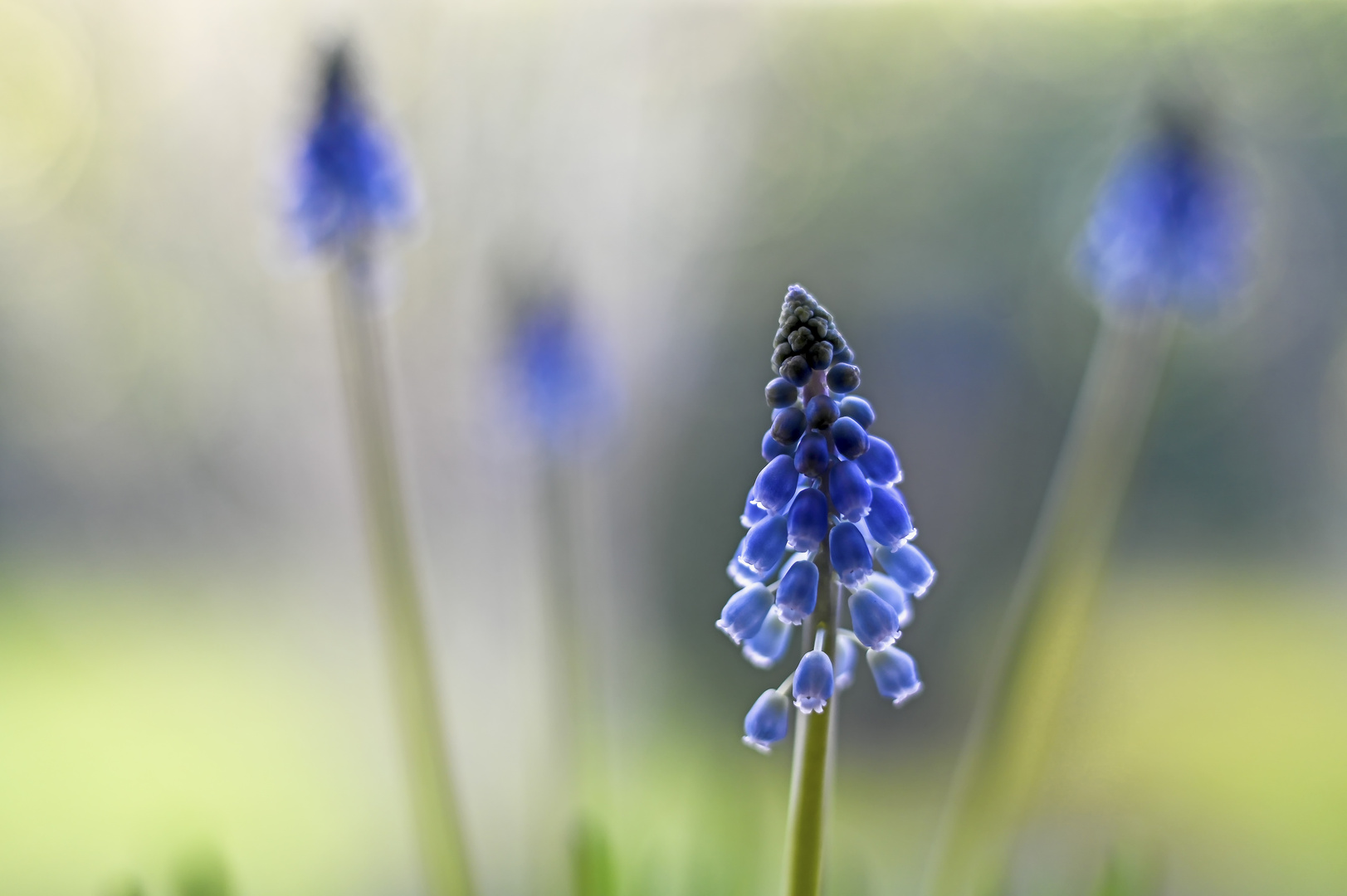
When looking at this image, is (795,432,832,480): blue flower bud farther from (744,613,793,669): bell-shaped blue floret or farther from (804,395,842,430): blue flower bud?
(744,613,793,669): bell-shaped blue floret

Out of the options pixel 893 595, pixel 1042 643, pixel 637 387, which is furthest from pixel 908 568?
pixel 637 387

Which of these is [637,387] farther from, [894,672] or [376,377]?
[894,672]

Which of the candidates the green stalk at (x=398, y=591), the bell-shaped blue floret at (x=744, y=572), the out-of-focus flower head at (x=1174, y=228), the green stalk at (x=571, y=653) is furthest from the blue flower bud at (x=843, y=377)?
the out-of-focus flower head at (x=1174, y=228)

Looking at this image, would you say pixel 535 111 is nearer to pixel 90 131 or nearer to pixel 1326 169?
pixel 90 131

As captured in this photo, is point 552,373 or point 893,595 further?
point 552,373

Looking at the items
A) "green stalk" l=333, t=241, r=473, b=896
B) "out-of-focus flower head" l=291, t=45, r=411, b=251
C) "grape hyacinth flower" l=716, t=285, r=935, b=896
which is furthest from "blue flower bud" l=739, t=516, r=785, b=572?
"out-of-focus flower head" l=291, t=45, r=411, b=251

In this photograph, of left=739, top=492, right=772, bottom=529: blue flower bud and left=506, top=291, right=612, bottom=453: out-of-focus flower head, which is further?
left=506, top=291, right=612, bottom=453: out-of-focus flower head

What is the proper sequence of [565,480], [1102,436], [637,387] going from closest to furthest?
[1102,436]
[565,480]
[637,387]

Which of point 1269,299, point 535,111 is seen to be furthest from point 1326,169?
point 535,111
